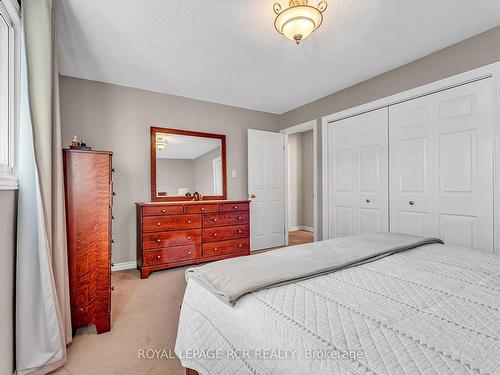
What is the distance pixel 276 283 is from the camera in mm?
1046

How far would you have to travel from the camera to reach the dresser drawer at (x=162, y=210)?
308cm

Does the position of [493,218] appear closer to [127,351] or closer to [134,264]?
[127,351]

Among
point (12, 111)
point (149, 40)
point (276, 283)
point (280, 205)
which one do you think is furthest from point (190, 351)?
point (280, 205)

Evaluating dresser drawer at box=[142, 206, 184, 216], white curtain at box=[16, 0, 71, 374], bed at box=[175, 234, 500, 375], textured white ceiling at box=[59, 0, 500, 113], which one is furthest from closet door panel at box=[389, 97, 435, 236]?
white curtain at box=[16, 0, 71, 374]

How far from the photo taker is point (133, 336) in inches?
73.2

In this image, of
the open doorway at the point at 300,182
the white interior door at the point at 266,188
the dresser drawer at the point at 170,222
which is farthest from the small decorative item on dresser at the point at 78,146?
the open doorway at the point at 300,182

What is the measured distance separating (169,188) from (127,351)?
230 cm

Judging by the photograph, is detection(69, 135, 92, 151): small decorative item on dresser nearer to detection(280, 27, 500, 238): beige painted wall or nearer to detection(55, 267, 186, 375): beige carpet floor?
detection(55, 267, 186, 375): beige carpet floor

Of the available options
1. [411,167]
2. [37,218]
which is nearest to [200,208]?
[37,218]

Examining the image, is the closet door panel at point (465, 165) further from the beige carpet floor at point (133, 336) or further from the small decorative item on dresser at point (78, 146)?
the small decorative item on dresser at point (78, 146)

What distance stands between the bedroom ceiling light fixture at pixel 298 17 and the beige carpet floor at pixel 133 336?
2.41m

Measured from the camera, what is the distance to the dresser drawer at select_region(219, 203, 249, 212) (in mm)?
3568

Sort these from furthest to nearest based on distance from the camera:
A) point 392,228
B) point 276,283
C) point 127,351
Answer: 1. point 392,228
2. point 127,351
3. point 276,283

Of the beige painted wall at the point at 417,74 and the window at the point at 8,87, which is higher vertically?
the beige painted wall at the point at 417,74
